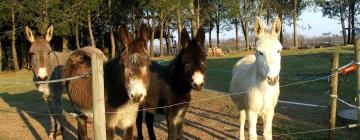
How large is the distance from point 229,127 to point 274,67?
4.04 m

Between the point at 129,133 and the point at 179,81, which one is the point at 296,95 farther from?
the point at 129,133

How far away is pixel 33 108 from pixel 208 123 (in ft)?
20.3

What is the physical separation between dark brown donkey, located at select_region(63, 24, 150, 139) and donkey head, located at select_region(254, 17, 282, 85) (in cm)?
158

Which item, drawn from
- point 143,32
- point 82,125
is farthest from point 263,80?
point 82,125

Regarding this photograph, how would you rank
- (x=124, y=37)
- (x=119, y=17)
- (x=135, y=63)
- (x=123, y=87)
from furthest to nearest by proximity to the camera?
(x=119, y=17) < (x=123, y=87) < (x=124, y=37) < (x=135, y=63)

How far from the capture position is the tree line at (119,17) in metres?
33.0

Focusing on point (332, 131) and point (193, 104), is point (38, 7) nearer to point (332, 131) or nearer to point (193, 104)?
point (193, 104)

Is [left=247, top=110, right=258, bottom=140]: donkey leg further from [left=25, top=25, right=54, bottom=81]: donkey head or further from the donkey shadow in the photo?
the donkey shadow

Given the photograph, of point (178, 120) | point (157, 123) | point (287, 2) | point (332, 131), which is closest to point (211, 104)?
point (157, 123)

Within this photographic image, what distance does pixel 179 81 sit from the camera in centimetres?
681

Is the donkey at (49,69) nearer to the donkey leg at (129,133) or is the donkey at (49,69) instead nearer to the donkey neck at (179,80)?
the donkey neck at (179,80)

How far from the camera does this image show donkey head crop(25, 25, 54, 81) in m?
7.91

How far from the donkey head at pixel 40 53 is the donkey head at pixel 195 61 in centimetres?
291

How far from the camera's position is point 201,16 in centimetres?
4450
